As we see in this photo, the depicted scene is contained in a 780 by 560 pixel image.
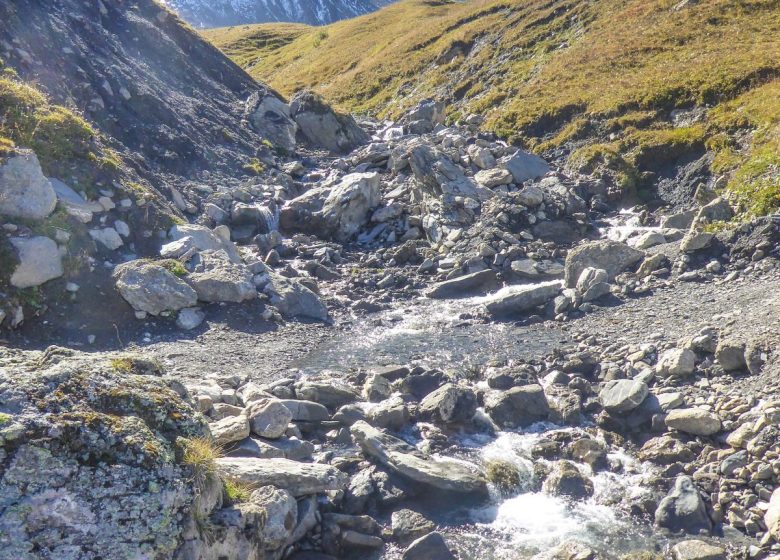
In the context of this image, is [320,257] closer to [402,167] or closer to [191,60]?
[402,167]

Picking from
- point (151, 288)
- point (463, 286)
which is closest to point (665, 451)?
point (463, 286)

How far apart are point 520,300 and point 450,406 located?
309 inches

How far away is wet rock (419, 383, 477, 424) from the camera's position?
1497cm

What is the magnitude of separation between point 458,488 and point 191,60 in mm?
Result: 41832

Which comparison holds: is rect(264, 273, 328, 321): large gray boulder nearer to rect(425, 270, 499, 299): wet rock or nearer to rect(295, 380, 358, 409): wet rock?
rect(425, 270, 499, 299): wet rock

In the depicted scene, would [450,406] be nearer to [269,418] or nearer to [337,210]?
[269,418]

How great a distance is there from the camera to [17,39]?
96.3 feet

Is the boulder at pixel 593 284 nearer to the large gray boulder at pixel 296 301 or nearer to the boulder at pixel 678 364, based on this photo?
the boulder at pixel 678 364

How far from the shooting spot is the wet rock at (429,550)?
34.5 ft

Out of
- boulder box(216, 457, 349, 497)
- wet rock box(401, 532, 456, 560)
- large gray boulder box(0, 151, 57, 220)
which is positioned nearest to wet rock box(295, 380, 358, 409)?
boulder box(216, 457, 349, 497)

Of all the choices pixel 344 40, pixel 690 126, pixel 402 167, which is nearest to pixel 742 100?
pixel 690 126

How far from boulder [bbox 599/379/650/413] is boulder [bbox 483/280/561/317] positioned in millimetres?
6738

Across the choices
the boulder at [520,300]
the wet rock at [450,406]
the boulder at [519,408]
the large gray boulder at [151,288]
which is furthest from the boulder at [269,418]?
the boulder at [520,300]

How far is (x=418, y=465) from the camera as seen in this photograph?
41.2 ft
